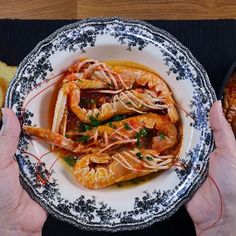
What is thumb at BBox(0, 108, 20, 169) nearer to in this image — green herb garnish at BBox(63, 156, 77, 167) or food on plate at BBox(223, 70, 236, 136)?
green herb garnish at BBox(63, 156, 77, 167)

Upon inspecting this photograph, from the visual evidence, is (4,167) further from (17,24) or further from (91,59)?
(17,24)

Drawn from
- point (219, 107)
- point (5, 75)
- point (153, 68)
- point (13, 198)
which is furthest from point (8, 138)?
point (219, 107)

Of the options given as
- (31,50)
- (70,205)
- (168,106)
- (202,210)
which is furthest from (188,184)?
(31,50)

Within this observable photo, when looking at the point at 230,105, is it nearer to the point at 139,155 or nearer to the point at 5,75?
the point at 139,155

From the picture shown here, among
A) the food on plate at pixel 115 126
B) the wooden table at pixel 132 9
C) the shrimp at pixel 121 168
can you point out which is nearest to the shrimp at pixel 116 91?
the food on plate at pixel 115 126

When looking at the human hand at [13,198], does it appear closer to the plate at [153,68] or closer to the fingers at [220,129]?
the plate at [153,68]

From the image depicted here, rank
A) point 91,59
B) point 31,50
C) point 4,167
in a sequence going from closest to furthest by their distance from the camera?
point 4,167 < point 91,59 < point 31,50

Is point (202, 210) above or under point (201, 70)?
under
